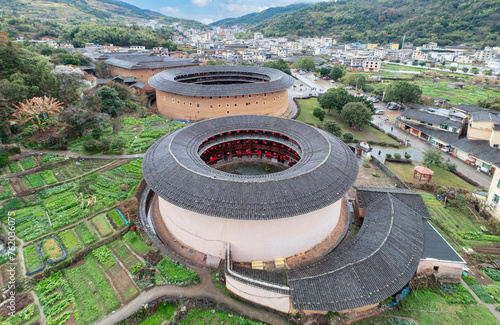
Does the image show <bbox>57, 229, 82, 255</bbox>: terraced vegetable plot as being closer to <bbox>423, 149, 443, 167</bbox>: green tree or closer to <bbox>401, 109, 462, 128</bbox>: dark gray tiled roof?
<bbox>423, 149, 443, 167</bbox>: green tree

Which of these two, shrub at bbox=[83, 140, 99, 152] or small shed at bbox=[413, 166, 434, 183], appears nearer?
small shed at bbox=[413, 166, 434, 183]

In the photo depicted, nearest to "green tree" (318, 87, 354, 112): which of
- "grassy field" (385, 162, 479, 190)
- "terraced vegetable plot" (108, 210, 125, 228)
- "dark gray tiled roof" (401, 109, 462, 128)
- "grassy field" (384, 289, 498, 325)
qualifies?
"dark gray tiled roof" (401, 109, 462, 128)

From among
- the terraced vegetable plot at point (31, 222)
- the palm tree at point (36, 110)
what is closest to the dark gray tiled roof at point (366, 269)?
the terraced vegetable plot at point (31, 222)

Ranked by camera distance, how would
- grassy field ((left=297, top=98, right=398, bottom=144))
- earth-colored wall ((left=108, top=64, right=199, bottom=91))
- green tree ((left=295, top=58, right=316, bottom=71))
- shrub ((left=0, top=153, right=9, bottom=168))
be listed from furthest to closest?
green tree ((left=295, top=58, right=316, bottom=71)) < earth-colored wall ((left=108, top=64, right=199, bottom=91)) < grassy field ((left=297, top=98, right=398, bottom=144)) < shrub ((left=0, top=153, right=9, bottom=168))

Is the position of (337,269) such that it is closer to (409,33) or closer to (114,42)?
(114,42)

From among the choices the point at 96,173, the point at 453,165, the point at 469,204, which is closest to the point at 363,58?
the point at 453,165

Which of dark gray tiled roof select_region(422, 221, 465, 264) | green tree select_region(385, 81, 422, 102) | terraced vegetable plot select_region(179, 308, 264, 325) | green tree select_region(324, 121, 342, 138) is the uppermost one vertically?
green tree select_region(385, 81, 422, 102)

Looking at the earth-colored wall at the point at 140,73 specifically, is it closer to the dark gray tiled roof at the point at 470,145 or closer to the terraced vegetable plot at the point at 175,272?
the terraced vegetable plot at the point at 175,272
